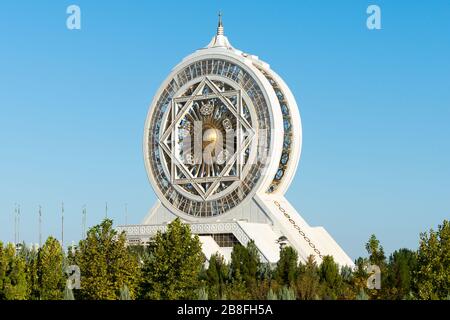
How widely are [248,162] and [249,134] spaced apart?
1776 mm

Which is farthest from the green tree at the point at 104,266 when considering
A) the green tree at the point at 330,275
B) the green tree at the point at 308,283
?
the green tree at the point at 330,275

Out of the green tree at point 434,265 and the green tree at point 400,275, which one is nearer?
the green tree at point 434,265

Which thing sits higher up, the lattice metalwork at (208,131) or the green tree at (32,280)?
the lattice metalwork at (208,131)

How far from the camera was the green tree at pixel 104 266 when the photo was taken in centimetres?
3434

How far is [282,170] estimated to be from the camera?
5572 cm

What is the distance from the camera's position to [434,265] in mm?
33438

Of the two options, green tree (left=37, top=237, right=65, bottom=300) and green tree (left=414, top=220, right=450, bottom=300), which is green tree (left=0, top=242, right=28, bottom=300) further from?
green tree (left=414, top=220, right=450, bottom=300)

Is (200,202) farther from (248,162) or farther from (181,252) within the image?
(181,252)

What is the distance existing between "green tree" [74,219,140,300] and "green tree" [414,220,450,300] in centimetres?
1141

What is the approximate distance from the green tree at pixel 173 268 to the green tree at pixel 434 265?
8.97 m

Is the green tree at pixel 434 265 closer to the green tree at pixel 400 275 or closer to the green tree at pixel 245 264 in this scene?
the green tree at pixel 400 275

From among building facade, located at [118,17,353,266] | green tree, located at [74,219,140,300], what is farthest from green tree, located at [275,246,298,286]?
building facade, located at [118,17,353,266]
